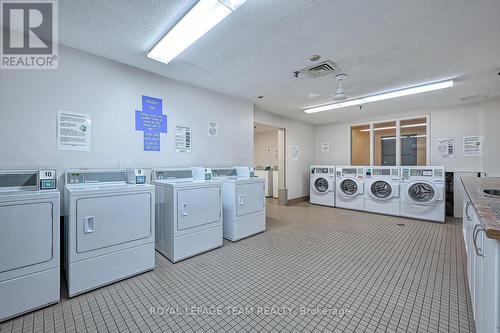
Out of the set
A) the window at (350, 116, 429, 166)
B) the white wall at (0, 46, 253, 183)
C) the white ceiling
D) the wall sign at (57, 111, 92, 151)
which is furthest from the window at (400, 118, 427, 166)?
the wall sign at (57, 111, 92, 151)

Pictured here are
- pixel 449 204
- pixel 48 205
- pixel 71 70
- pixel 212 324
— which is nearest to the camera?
pixel 212 324

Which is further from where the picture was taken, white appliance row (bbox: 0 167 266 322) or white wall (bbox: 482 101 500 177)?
white wall (bbox: 482 101 500 177)

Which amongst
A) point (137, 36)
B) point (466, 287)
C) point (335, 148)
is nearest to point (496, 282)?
point (466, 287)

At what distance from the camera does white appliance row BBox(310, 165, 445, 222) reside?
402 cm

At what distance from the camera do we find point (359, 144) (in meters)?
6.01

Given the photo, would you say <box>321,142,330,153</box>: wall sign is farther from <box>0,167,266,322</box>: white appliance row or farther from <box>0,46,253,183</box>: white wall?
<box>0,167,266,322</box>: white appliance row

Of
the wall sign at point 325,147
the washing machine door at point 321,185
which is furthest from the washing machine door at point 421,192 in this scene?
the wall sign at point 325,147

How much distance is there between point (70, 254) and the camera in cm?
178

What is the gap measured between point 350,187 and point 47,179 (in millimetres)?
5304

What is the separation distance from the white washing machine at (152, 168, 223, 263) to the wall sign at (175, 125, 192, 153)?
18.0 inches

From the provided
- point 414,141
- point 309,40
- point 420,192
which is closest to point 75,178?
point 309,40

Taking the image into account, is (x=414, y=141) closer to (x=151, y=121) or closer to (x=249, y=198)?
(x=249, y=198)

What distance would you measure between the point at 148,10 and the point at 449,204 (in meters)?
6.09

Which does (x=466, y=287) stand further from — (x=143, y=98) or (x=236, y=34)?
(x=143, y=98)
